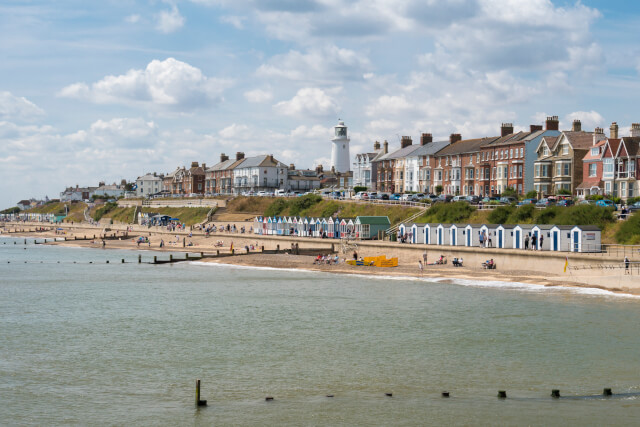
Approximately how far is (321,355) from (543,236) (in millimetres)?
32511

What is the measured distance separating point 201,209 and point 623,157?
281ft

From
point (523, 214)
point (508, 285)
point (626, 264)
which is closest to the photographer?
point (626, 264)

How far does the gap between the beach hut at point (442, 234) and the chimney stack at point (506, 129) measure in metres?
38.7

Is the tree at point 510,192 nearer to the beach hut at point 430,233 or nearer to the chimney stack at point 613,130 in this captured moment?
the chimney stack at point 613,130

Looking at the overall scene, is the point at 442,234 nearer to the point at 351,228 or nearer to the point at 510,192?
the point at 351,228

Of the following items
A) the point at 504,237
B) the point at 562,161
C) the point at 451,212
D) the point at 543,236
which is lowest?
the point at 504,237

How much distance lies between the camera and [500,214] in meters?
70.2

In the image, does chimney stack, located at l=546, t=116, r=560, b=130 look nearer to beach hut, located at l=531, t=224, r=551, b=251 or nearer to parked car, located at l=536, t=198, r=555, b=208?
parked car, located at l=536, t=198, r=555, b=208

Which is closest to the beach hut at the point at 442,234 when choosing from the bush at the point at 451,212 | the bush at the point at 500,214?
the bush at the point at 500,214

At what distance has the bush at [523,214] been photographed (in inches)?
2667

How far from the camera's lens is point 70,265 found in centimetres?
7706

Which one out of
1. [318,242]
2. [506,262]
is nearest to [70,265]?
[318,242]

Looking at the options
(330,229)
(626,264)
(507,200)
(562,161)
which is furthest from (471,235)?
(562,161)

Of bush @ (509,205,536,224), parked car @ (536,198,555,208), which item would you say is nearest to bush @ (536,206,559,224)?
bush @ (509,205,536,224)
